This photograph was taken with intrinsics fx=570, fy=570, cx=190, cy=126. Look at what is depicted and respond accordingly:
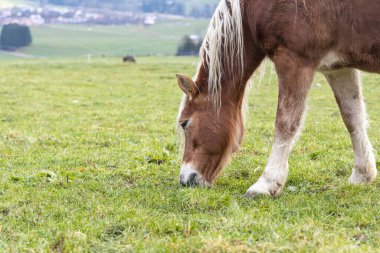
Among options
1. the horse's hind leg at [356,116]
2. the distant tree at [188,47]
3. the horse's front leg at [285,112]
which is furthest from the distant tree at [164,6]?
the horse's front leg at [285,112]

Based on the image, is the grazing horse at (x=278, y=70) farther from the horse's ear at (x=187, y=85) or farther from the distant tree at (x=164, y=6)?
the distant tree at (x=164, y=6)

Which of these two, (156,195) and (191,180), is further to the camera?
(191,180)

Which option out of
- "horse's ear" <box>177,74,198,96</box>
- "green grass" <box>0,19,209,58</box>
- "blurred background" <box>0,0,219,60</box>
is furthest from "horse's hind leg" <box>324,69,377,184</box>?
"green grass" <box>0,19,209,58</box>

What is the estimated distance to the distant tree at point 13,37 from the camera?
281ft

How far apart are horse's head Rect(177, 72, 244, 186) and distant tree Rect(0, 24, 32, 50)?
81438 millimetres

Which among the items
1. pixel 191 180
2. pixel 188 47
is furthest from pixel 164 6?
pixel 191 180

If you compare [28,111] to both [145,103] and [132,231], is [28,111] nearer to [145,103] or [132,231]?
[145,103]

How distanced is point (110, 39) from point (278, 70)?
373 feet

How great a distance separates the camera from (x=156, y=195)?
21.3 feet

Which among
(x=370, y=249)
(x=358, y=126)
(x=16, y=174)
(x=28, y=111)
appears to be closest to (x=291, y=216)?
(x=370, y=249)

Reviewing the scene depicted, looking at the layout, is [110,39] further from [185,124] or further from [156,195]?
[156,195]

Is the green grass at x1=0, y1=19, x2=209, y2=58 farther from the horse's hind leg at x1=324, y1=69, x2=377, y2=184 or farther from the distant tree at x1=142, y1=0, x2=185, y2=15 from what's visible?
the horse's hind leg at x1=324, y1=69, x2=377, y2=184

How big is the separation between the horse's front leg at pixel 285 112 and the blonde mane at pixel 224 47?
1.91ft

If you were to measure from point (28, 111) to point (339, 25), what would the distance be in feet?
36.9
